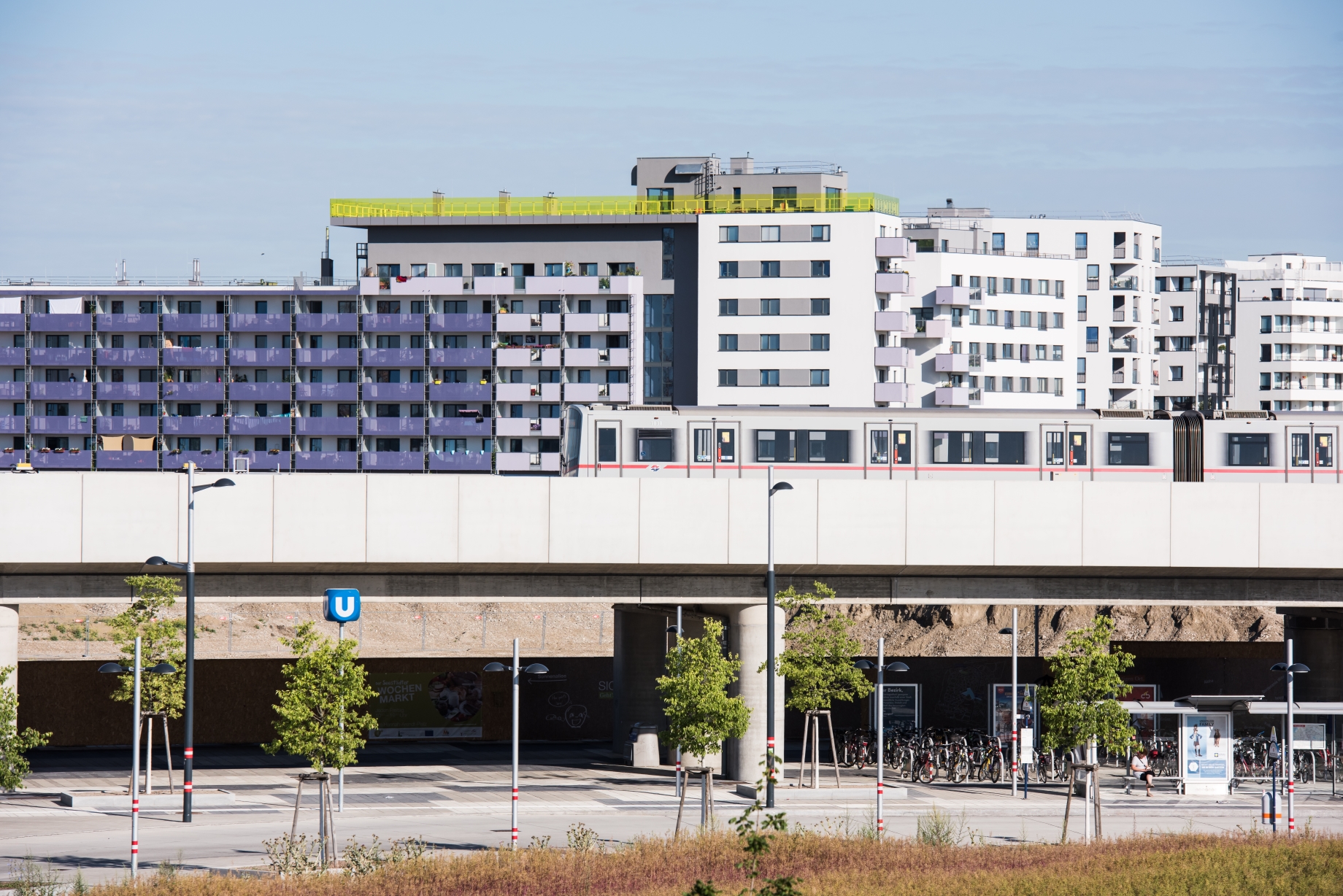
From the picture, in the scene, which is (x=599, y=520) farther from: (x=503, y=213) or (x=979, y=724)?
(x=503, y=213)

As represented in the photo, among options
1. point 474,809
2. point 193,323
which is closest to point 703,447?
point 474,809

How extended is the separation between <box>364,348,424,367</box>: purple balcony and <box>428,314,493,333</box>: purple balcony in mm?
2445

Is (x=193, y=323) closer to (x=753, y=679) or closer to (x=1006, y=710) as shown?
(x=1006, y=710)

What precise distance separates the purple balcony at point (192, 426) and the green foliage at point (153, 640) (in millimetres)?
82095

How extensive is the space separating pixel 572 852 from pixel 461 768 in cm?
2142

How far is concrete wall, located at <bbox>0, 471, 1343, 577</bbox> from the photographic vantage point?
40.4m

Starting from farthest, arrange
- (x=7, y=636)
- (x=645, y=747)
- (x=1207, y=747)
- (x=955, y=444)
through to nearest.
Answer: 1. (x=955, y=444)
2. (x=645, y=747)
3. (x=1207, y=747)
4. (x=7, y=636)

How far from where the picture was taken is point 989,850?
2969cm

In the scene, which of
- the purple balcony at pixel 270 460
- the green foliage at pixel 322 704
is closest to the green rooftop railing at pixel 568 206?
the purple balcony at pixel 270 460

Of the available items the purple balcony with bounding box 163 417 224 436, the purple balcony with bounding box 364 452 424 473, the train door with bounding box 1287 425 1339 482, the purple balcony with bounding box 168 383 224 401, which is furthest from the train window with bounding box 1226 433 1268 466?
the purple balcony with bounding box 168 383 224 401

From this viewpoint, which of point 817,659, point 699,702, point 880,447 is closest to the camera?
point 699,702

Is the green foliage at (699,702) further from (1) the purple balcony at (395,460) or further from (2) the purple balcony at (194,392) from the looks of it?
(2) the purple balcony at (194,392)

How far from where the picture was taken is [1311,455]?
52.3 meters

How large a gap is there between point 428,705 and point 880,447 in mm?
18749
